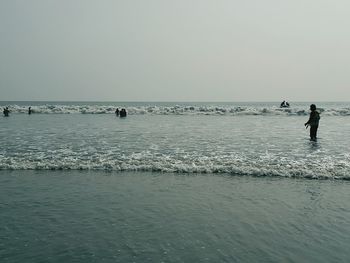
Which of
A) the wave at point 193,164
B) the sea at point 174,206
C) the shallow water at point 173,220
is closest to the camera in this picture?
the shallow water at point 173,220

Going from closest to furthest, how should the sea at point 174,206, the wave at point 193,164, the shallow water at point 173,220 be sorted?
the shallow water at point 173,220
the sea at point 174,206
the wave at point 193,164

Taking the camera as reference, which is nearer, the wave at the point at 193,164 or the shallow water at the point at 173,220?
the shallow water at the point at 173,220

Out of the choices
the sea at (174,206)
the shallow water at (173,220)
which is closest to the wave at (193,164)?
the sea at (174,206)

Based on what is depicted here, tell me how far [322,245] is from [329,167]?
770 cm

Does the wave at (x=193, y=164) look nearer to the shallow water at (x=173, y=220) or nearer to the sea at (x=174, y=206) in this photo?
the sea at (x=174, y=206)

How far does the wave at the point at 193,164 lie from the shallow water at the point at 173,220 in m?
1.01

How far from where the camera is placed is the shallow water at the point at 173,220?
6.44 m

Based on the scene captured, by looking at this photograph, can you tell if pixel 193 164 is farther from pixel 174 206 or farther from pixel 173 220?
pixel 173 220

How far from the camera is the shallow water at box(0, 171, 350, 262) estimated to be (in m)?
6.44

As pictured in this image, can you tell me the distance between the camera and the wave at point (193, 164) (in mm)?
13367

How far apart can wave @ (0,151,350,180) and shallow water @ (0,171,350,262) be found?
39.7 inches

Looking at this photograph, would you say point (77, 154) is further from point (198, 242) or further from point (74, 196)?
point (198, 242)

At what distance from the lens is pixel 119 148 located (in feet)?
63.5

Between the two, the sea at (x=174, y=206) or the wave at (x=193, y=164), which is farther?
the wave at (x=193, y=164)
